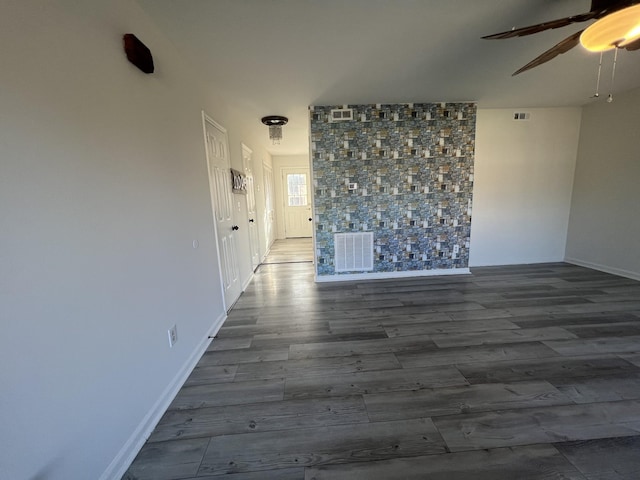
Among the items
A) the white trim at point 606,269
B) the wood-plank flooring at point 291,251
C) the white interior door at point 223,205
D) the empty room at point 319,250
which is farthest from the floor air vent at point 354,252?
the white trim at point 606,269

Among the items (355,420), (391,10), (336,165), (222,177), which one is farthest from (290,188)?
(355,420)

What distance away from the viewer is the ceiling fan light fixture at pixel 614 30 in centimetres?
125

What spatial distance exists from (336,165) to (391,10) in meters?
2.05

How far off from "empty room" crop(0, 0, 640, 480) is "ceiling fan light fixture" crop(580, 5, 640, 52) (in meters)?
0.01

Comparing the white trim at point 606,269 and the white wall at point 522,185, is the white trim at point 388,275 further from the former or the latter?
the white trim at point 606,269

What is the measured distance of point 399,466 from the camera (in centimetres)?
123

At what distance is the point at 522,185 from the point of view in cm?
420

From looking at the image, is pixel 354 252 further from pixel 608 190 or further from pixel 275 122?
pixel 608 190

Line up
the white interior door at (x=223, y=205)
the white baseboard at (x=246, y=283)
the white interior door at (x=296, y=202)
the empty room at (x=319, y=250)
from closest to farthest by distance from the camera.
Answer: the empty room at (x=319, y=250)
the white interior door at (x=223, y=205)
the white baseboard at (x=246, y=283)
the white interior door at (x=296, y=202)

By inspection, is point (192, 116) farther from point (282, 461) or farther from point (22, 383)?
point (282, 461)

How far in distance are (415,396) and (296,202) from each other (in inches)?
269

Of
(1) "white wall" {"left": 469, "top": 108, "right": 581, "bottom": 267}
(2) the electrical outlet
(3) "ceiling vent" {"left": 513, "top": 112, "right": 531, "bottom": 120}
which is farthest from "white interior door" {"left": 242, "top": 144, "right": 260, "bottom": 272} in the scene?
(3) "ceiling vent" {"left": 513, "top": 112, "right": 531, "bottom": 120}

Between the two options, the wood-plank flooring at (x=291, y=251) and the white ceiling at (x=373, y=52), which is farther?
the wood-plank flooring at (x=291, y=251)

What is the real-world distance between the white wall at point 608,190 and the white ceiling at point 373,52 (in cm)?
46
